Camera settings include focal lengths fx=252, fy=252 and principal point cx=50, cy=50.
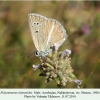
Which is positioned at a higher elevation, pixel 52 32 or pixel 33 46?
pixel 33 46

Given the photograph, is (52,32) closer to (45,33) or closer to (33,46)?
(45,33)

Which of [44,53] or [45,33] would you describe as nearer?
[44,53]

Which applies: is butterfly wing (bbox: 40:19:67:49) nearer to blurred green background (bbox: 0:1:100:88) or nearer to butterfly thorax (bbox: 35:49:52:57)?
butterfly thorax (bbox: 35:49:52:57)

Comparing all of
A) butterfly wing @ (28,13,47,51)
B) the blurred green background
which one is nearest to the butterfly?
butterfly wing @ (28,13,47,51)

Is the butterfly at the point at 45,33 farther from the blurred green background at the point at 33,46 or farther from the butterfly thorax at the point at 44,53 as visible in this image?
the blurred green background at the point at 33,46

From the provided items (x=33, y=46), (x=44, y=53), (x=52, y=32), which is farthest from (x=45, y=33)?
(x=33, y=46)

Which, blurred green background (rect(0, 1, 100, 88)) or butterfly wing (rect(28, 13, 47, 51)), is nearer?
butterfly wing (rect(28, 13, 47, 51))

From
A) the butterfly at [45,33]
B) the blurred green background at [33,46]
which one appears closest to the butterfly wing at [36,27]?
the butterfly at [45,33]
